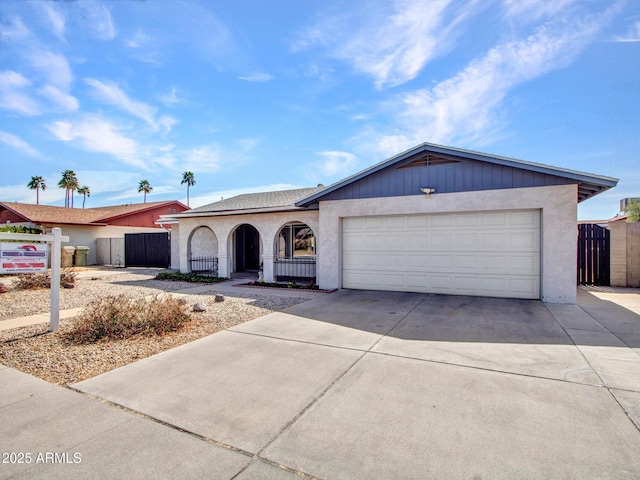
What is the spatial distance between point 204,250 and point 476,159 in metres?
13.5

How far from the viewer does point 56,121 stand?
1164cm

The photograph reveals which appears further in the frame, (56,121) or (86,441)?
(56,121)

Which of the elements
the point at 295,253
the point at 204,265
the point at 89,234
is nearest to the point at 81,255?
the point at 89,234

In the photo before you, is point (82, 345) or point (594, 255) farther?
point (594, 255)

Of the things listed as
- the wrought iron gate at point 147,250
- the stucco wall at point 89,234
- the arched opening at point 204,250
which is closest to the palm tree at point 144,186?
the stucco wall at point 89,234

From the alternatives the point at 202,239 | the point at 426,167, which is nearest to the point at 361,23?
the point at 426,167

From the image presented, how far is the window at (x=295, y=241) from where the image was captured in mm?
12945

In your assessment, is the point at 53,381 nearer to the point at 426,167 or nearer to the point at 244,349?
the point at 244,349

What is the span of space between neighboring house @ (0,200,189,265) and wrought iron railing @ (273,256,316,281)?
1514 cm

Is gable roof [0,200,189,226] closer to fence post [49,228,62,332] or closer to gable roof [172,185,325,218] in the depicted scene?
gable roof [172,185,325,218]

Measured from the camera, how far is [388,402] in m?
3.35

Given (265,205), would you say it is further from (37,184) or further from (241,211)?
(37,184)

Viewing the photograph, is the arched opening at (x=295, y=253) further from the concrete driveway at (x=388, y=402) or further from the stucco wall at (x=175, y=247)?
the stucco wall at (x=175, y=247)

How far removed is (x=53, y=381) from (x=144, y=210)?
997 inches
